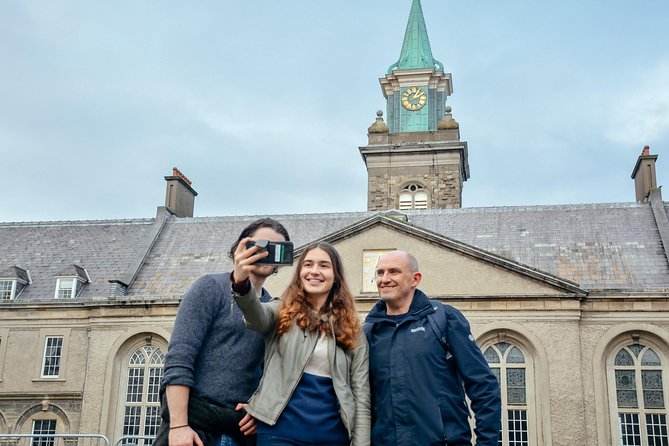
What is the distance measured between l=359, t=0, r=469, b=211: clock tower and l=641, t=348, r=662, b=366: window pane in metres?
17.0

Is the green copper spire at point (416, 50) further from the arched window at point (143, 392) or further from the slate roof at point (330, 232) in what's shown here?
the arched window at point (143, 392)

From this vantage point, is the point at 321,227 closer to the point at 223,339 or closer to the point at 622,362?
the point at 622,362

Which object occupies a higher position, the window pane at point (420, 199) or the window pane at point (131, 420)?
the window pane at point (420, 199)

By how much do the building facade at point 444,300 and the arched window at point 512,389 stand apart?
0.14 feet

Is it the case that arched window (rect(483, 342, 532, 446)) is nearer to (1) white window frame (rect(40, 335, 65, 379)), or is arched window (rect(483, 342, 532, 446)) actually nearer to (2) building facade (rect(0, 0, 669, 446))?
(2) building facade (rect(0, 0, 669, 446))

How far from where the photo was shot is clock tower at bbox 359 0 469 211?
135 feet

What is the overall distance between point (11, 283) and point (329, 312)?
85.5 ft

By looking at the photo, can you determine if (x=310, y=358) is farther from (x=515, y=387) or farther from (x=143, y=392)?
(x=143, y=392)

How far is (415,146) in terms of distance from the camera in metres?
42.2

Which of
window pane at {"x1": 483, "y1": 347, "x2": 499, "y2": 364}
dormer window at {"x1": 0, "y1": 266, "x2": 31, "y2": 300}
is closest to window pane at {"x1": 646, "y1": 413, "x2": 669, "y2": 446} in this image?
window pane at {"x1": 483, "y1": 347, "x2": 499, "y2": 364}

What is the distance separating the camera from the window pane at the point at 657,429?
22812mm

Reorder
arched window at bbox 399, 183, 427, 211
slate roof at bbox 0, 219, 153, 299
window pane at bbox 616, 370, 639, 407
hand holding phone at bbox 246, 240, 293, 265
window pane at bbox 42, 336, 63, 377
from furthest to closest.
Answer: arched window at bbox 399, 183, 427, 211, slate roof at bbox 0, 219, 153, 299, window pane at bbox 42, 336, 63, 377, window pane at bbox 616, 370, 639, 407, hand holding phone at bbox 246, 240, 293, 265

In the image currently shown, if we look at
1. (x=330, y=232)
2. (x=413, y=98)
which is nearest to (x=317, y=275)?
(x=330, y=232)

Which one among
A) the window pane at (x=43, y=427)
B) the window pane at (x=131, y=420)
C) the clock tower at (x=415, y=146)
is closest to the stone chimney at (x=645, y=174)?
the clock tower at (x=415, y=146)
